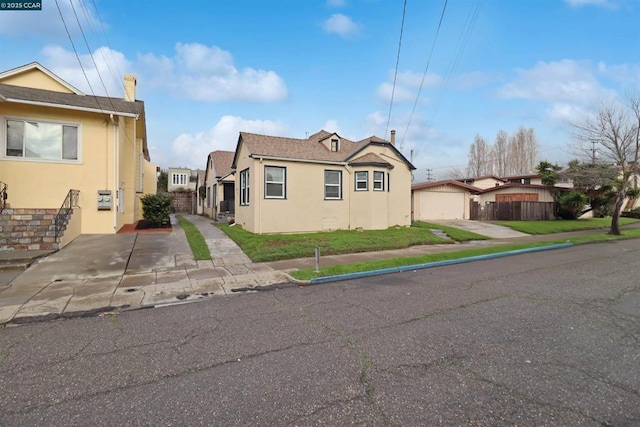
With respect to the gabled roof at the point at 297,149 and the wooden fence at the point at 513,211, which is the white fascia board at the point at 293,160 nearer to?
the gabled roof at the point at 297,149

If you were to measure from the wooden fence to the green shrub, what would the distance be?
2351 centimetres

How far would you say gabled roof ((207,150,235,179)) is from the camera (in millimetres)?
25897

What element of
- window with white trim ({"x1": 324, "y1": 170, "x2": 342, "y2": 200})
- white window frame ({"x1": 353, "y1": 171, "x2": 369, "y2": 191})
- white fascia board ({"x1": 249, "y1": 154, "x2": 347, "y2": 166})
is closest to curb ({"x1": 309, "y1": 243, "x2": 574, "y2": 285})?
white window frame ({"x1": 353, "y1": 171, "x2": 369, "y2": 191})

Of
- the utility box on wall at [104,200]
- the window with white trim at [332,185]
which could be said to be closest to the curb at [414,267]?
the window with white trim at [332,185]

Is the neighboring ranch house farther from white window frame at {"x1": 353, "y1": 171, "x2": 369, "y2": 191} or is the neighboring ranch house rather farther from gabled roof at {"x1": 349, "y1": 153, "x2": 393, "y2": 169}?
white window frame at {"x1": 353, "y1": 171, "x2": 369, "y2": 191}

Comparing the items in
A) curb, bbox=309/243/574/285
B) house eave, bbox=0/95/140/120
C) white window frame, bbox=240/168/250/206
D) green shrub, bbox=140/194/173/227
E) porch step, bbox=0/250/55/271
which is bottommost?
curb, bbox=309/243/574/285

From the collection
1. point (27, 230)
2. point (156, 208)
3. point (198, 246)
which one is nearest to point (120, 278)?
point (198, 246)

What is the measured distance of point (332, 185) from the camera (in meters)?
16.5

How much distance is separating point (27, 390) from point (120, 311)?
2.41 m

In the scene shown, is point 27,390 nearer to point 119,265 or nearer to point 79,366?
point 79,366

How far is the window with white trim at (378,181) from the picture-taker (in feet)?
55.0

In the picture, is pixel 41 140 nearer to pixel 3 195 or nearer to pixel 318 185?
pixel 3 195

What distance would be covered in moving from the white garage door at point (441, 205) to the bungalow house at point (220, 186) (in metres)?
14.7

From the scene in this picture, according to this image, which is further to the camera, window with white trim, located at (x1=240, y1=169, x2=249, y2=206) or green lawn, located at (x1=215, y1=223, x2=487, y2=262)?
window with white trim, located at (x1=240, y1=169, x2=249, y2=206)
